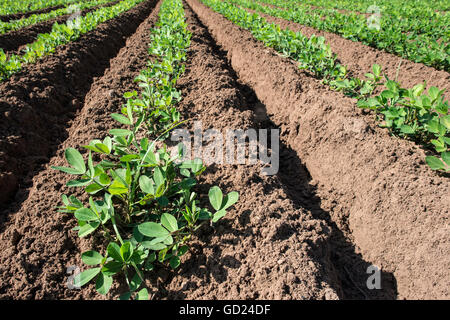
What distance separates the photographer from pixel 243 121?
2508 millimetres

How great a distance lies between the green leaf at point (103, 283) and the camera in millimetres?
1298

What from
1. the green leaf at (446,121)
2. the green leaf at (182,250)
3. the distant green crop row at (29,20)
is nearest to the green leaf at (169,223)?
the green leaf at (182,250)

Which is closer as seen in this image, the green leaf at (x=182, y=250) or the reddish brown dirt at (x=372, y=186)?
the green leaf at (x=182, y=250)

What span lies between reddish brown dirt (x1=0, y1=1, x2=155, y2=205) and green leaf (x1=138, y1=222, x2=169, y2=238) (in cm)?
154

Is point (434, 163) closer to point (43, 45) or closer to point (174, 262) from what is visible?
point (174, 262)

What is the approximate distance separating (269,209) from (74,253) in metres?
1.22

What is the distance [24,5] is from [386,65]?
16.1 metres

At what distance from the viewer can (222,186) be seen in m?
1.96

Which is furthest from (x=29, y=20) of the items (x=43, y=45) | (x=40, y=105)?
(x=40, y=105)

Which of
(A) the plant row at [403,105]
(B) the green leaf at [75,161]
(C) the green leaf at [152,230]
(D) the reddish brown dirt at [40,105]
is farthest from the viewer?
(D) the reddish brown dirt at [40,105]

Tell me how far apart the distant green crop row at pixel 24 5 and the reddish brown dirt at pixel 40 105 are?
967 cm

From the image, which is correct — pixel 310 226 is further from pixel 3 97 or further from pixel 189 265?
pixel 3 97

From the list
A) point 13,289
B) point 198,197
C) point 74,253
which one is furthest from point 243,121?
point 13,289

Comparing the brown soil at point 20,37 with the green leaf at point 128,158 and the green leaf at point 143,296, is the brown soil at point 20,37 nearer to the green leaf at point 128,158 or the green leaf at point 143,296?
the green leaf at point 128,158
